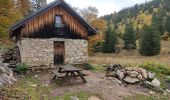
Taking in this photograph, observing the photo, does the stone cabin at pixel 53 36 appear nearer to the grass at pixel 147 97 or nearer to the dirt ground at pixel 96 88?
the dirt ground at pixel 96 88

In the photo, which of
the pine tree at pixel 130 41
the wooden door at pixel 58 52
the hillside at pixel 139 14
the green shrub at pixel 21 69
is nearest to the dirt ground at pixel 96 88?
the green shrub at pixel 21 69

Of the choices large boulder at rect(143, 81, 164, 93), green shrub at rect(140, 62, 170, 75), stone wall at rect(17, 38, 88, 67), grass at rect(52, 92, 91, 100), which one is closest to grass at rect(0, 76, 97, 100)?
grass at rect(52, 92, 91, 100)

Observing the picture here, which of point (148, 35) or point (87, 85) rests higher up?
point (148, 35)

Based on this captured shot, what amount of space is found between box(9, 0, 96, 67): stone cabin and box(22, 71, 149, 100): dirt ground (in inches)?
103

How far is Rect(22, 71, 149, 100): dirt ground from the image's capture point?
15.5 m

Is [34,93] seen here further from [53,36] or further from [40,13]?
[40,13]

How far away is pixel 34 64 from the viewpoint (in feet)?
70.7

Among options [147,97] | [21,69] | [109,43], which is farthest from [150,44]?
[147,97]

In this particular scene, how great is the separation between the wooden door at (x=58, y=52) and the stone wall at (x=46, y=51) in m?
0.33

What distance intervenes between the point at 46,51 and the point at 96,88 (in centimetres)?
699

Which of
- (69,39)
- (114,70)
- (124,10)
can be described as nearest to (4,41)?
(69,39)

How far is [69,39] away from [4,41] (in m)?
16.9

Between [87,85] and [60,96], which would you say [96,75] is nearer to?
[87,85]

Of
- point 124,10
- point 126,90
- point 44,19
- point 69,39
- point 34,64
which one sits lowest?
point 126,90
